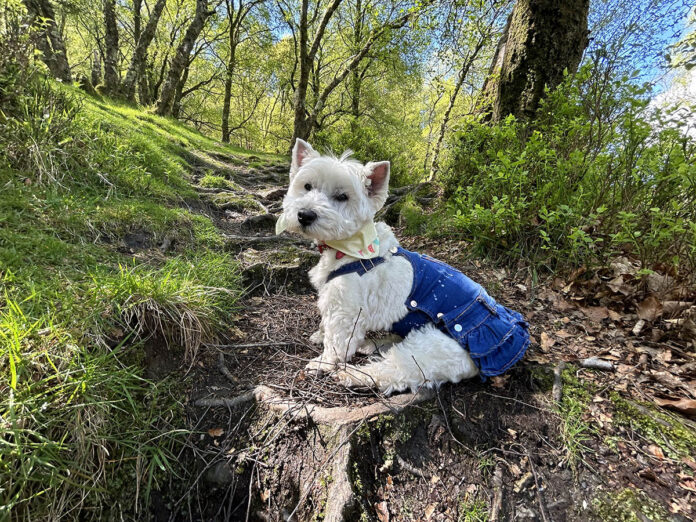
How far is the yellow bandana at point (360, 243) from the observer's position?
9.12 ft

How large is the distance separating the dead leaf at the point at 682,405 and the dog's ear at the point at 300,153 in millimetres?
3513

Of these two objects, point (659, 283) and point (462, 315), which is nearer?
point (462, 315)

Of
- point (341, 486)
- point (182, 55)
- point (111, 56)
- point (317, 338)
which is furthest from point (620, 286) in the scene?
point (111, 56)

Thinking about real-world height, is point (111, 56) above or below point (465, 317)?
above

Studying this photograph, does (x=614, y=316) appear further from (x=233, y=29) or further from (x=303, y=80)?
(x=233, y=29)

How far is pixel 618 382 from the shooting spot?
8.30ft

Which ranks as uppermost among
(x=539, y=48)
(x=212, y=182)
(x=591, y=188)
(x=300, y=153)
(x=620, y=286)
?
(x=539, y=48)

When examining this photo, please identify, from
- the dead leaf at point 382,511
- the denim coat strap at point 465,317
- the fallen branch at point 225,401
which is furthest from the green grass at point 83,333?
the denim coat strap at point 465,317

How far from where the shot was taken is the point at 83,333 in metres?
2.09

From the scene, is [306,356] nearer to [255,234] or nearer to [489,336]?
[489,336]

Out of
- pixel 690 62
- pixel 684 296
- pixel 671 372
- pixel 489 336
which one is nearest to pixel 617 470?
pixel 489 336

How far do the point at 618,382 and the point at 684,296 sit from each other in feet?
4.90

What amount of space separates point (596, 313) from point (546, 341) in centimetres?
88

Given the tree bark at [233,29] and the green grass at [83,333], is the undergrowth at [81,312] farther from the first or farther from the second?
Answer: the tree bark at [233,29]
